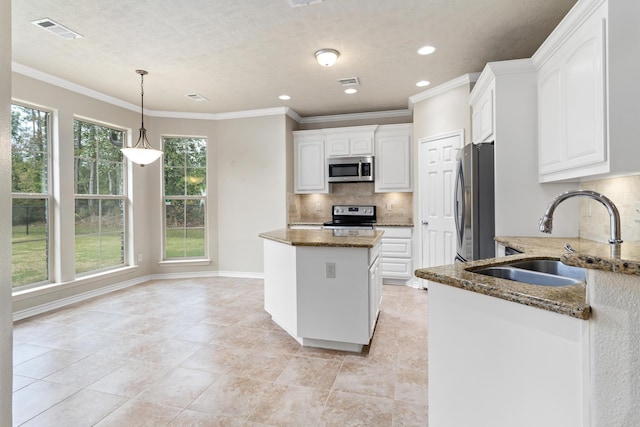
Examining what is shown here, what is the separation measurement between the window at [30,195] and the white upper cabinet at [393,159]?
4449 mm

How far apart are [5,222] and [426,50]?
349 cm

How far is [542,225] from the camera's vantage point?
3.76 ft

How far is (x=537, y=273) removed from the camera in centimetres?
150

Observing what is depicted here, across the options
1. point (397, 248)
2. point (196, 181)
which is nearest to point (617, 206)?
point (397, 248)

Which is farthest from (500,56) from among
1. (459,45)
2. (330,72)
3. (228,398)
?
(228,398)

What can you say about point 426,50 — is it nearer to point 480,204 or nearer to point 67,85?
point 480,204

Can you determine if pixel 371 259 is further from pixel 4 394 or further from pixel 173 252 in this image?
pixel 173 252

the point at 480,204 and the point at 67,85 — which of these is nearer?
the point at 480,204

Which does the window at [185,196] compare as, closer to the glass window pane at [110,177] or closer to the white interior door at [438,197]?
the glass window pane at [110,177]

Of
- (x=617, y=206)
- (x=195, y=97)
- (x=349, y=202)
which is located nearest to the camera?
(x=617, y=206)

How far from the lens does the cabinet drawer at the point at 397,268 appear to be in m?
4.81

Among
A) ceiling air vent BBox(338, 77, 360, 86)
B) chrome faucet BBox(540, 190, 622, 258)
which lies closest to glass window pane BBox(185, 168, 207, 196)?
ceiling air vent BBox(338, 77, 360, 86)

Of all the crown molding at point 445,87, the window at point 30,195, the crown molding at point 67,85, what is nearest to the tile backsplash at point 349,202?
the crown molding at point 445,87

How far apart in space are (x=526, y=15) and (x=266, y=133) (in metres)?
3.75
